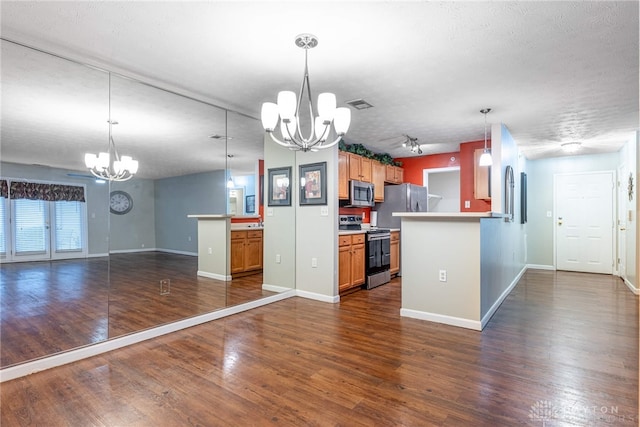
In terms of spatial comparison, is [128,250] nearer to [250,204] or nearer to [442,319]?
[250,204]

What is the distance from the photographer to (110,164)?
2975 mm

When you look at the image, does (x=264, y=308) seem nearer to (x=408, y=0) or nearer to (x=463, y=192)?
(x=408, y=0)

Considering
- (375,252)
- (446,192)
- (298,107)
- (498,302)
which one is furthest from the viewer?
(446,192)

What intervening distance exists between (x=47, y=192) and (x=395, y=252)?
5.03 m

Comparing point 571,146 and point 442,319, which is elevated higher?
point 571,146

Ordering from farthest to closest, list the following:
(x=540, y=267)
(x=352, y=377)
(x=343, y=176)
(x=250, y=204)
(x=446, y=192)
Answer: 1. (x=446, y=192)
2. (x=540, y=267)
3. (x=343, y=176)
4. (x=250, y=204)
5. (x=352, y=377)

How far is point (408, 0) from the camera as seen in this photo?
6.40 ft

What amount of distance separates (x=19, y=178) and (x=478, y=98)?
4309mm

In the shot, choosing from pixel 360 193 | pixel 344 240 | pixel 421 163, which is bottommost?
pixel 344 240

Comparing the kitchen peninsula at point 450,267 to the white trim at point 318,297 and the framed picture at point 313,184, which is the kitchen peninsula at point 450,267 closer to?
the white trim at point 318,297

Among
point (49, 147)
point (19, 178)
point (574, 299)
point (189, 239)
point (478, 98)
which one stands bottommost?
point (574, 299)

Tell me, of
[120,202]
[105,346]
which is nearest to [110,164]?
[120,202]

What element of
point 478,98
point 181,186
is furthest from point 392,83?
point 181,186

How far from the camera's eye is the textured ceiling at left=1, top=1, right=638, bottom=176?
208 cm
